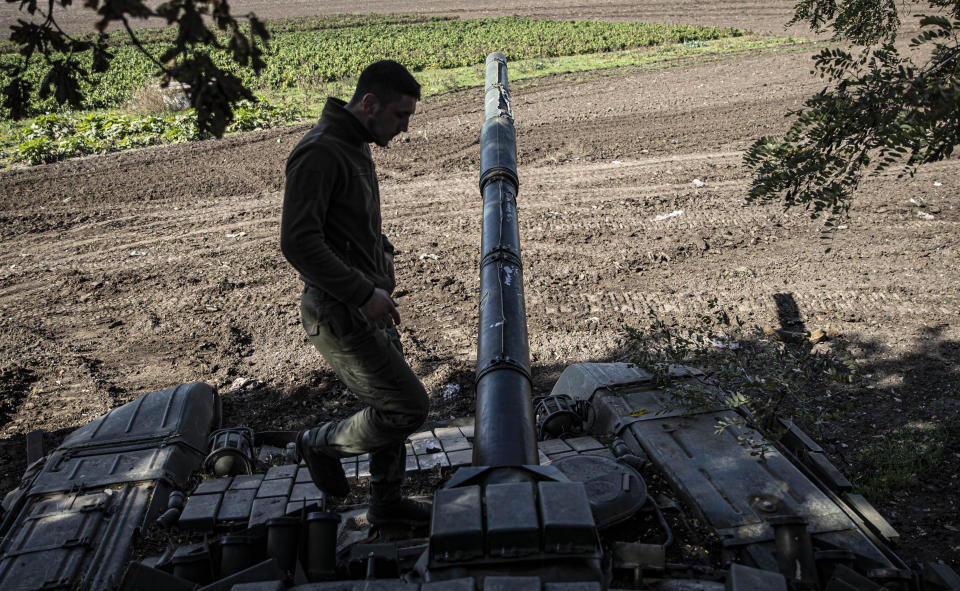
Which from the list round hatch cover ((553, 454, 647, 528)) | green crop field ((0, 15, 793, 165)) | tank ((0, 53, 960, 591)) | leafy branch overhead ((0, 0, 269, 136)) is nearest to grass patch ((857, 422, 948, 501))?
tank ((0, 53, 960, 591))

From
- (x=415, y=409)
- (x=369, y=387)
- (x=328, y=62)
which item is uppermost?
(x=328, y=62)

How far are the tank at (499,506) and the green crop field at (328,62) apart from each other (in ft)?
35.6

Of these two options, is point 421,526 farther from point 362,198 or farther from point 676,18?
point 676,18

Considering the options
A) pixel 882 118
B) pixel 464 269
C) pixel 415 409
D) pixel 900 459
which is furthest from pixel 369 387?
pixel 464 269

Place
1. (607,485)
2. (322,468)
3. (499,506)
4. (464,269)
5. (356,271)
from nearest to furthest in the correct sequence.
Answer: (499,506)
(356,271)
(607,485)
(322,468)
(464,269)

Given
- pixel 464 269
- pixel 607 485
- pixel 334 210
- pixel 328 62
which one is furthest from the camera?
pixel 328 62

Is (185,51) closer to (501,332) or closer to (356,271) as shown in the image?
(356,271)

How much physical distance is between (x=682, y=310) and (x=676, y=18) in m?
19.9

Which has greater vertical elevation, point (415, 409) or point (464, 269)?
point (464, 269)

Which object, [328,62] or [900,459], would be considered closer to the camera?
[900,459]

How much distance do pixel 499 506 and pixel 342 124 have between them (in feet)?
6.07

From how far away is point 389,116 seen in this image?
134 inches

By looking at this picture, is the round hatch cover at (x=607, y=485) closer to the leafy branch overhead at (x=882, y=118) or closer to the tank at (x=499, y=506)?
the tank at (x=499, y=506)

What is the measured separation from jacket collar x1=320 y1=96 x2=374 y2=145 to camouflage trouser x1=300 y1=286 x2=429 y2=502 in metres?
0.73
